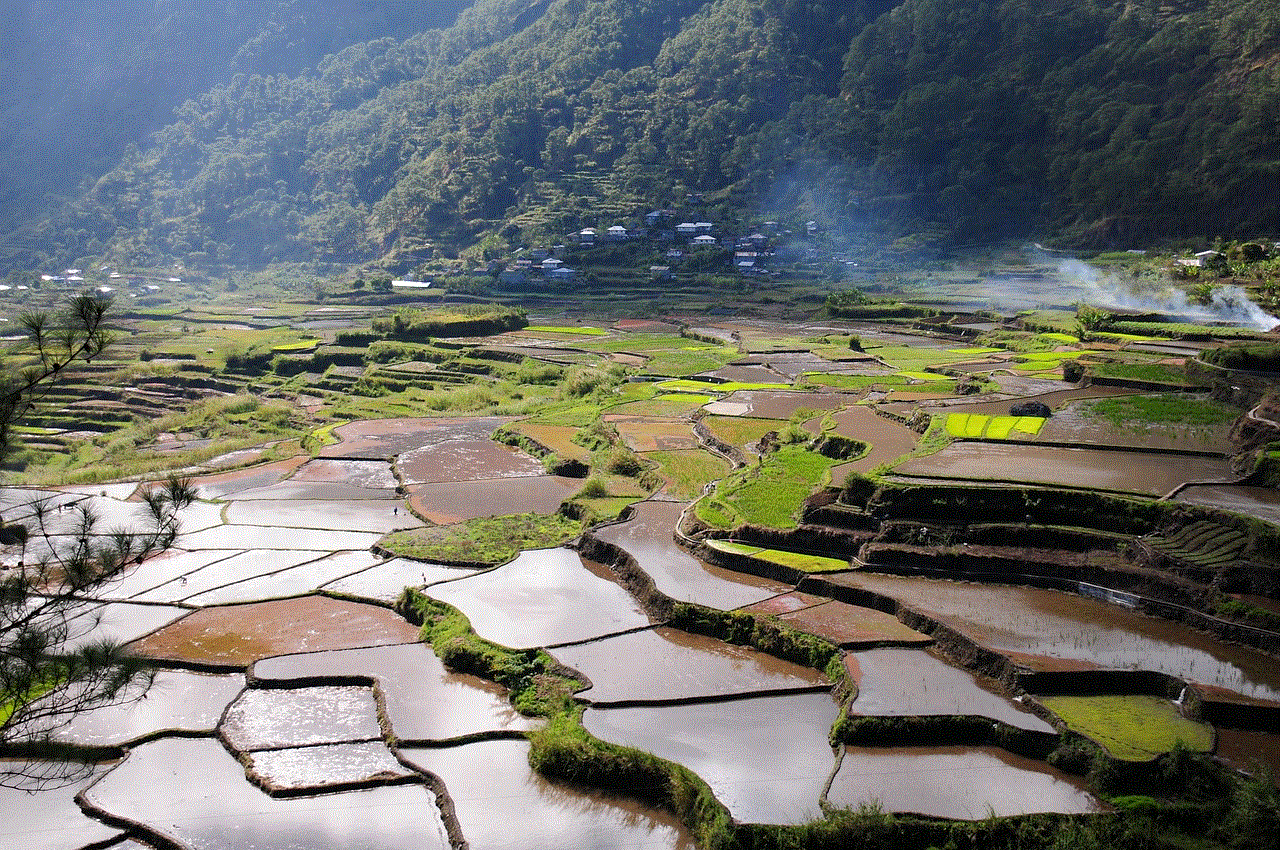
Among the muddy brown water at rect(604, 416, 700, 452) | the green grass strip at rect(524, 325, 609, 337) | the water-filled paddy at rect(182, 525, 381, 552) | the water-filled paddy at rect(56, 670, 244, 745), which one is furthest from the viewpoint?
the green grass strip at rect(524, 325, 609, 337)

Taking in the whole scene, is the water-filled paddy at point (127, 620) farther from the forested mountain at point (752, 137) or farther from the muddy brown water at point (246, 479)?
the forested mountain at point (752, 137)

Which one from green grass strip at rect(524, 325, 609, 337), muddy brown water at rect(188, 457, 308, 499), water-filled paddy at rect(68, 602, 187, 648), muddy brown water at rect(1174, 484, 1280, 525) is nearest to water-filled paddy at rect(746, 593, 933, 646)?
muddy brown water at rect(1174, 484, 1280, 525)

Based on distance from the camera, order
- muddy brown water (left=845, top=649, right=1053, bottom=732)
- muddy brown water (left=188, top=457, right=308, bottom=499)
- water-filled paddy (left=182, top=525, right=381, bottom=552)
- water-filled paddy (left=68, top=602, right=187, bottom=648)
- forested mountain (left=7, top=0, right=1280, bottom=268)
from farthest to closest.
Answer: forested mountain (left=7, top=0, right=1280, bottom=268)
muddy brown water (left=188, top=457, right=308, bottom=499)
water-filled paddy (left=182, top=525, right=381, bottom=552)
water-filled paddy (left=68, top=602, right=187, bottom=648)
muddy brown water (left=845, top=649, right=1053, bottom=732)

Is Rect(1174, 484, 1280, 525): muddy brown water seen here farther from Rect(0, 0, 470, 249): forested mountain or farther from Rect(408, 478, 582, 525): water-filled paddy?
Rect(0, 0, 470, 249): forested mountain

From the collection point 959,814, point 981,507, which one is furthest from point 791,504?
point 959,814

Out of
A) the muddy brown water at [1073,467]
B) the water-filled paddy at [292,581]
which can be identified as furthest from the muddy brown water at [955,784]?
the water-filled paddy at [292,581]
